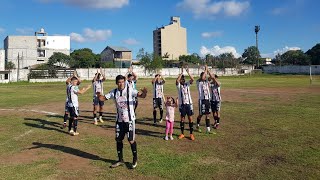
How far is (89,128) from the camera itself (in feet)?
44.6

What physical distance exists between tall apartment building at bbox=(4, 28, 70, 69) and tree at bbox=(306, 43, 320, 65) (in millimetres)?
94202

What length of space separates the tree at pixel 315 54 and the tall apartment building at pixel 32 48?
9420 cm

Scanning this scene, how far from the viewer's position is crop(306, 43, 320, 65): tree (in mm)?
118625

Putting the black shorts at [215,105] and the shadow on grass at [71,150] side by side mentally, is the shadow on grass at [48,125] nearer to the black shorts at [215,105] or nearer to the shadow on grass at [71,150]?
the shadow on grass at [71,150]

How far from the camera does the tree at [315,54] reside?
119 meters

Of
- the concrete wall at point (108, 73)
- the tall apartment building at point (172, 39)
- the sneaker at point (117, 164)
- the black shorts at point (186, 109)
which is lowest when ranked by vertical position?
the sneaker at point (117, 164)

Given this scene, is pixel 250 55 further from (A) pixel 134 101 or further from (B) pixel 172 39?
(A) pixel 134 101

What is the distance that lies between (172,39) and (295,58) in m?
64.8

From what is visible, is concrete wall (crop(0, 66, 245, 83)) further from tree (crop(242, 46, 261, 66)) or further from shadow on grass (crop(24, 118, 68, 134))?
tree (crop(242, 46, 261, 66))

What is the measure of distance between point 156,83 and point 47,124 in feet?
18.1

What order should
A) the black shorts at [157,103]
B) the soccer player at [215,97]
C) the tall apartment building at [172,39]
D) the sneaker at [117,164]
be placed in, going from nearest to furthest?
the sneaker at [117,164] → the soccer player at [215,97] → the black shorts at [157,103] → the tall apartment building at [172,39]

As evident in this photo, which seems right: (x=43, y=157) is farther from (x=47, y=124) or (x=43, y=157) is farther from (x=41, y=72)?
(x=41, y=72)

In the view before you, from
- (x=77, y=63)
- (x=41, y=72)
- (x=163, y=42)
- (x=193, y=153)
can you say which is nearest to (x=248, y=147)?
(x=193, y=153)

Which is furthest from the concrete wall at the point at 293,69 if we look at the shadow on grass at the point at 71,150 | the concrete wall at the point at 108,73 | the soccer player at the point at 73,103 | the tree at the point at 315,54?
the shadow on grass at the point at 71,150
